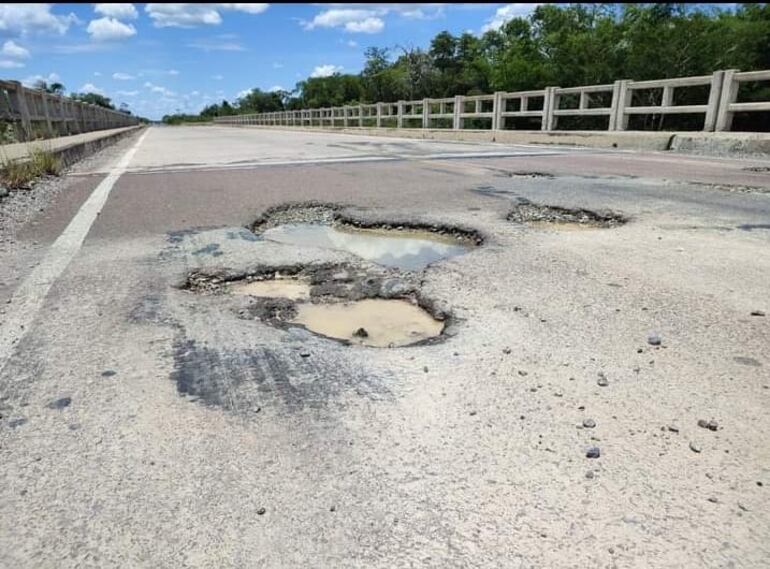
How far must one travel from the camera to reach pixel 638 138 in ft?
42.1

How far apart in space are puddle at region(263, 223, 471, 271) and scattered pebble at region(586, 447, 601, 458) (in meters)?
2.09

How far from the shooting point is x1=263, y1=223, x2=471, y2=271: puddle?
4.02 m

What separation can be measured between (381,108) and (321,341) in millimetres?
29935

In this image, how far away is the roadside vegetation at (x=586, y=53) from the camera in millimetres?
26219

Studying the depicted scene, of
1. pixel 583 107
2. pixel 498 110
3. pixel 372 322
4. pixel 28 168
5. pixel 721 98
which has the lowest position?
pixel 372 322

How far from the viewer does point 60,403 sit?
6.80 ft

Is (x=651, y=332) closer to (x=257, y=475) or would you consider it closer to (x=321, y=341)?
(x=321, y=341)

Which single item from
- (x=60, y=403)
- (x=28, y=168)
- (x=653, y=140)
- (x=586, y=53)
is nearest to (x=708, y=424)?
(x=60, y=403)

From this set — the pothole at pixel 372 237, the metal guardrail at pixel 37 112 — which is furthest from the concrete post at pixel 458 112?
the pothole at pixel 372 237

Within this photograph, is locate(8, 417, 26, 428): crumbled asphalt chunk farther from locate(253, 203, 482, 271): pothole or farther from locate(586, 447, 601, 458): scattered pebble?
locate(253, 203, 482, 271): pothole

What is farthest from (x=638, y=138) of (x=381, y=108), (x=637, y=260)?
(x=381, y=108)

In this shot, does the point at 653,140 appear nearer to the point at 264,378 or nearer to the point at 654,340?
the point at 654,340

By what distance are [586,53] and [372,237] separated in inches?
1280

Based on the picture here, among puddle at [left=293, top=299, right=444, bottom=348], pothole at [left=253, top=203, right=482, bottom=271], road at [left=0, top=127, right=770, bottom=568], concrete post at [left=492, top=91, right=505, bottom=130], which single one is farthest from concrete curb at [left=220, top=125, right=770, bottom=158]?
puddle at [left=293, top=299, right=444, bottom=348]
